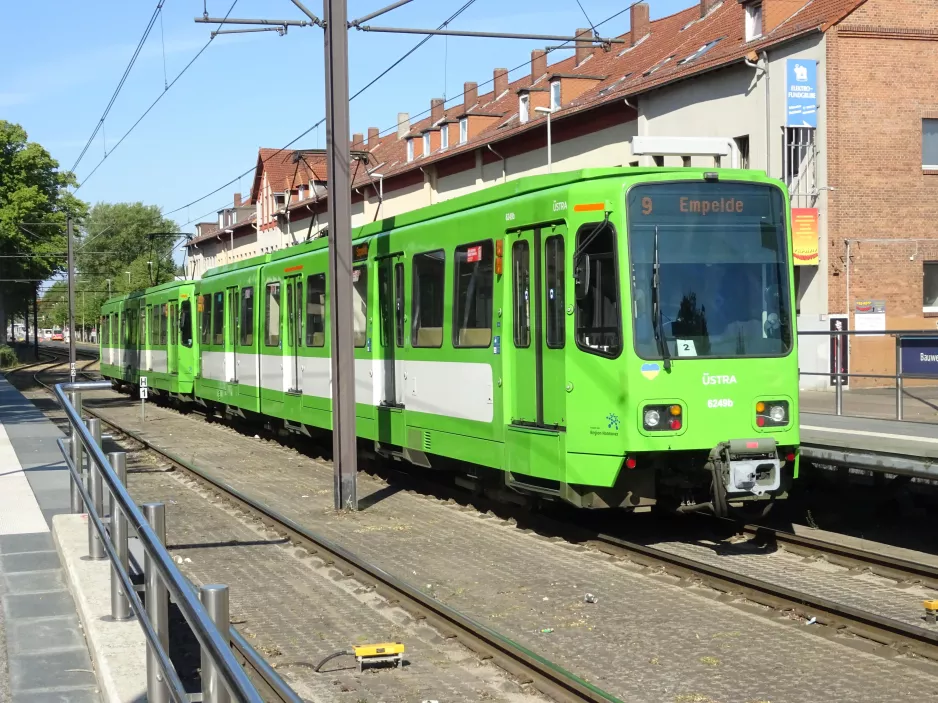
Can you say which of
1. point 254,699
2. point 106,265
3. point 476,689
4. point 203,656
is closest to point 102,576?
point 476,689

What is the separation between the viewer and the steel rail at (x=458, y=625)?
248 inches

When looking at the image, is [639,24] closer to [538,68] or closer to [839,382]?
[538,68]

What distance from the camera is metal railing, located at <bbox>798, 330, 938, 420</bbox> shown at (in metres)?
12.3

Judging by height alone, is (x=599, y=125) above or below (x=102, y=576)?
above

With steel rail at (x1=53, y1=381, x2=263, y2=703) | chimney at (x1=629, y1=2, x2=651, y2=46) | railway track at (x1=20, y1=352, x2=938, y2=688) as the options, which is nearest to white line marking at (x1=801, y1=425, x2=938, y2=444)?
railway track at (x1=20, y1=352, x2=938, y2=688)

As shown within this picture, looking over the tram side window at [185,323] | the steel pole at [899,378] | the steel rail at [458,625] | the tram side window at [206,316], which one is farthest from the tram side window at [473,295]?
the tram side window at [185,323]

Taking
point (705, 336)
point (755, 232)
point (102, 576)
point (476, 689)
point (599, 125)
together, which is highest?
point (599, 125)

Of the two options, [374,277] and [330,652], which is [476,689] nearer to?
[330,652]

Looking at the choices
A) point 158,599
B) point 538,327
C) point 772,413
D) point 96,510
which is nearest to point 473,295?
point 538,327

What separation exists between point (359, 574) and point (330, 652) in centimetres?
224

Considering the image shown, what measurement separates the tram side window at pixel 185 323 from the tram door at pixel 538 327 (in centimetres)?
1785

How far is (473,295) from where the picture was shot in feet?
40.0

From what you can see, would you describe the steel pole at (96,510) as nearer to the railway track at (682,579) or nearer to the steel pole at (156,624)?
the railway track at (682,579)

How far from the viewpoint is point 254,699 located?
8.21ft
